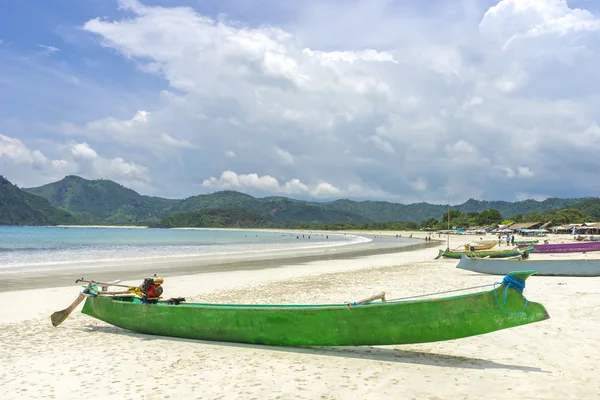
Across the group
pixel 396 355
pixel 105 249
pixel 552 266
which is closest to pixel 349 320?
pixel 396 355

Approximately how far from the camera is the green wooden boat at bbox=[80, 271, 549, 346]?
21.3 ft

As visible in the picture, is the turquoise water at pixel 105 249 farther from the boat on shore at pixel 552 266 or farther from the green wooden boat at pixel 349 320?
the boat on shore at pixel 552 266

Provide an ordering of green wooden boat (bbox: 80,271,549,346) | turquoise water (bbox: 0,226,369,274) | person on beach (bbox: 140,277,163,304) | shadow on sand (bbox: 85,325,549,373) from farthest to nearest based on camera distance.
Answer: turquoise water (bbox: 0,226,369,274) < person on beach (bbox: 140,277,163,304) < shadow on sand (bbox: 85,325,549,373) < green wooden boat (bbox: 80,271,549,346)

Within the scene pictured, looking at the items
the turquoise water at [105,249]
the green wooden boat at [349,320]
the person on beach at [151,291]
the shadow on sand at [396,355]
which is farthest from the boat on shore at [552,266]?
the turquoise water at [105,249]

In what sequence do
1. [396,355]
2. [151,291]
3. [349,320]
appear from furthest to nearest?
[151,291] < [396,355] < [349,320]

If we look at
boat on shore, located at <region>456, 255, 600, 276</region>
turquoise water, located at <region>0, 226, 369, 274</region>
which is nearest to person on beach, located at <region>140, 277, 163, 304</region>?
boat on shore, located at <region>456, 255, 600, 276</region>

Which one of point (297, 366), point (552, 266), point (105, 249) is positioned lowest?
point (105, 249)

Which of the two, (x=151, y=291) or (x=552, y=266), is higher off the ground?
(x=151, y=291)

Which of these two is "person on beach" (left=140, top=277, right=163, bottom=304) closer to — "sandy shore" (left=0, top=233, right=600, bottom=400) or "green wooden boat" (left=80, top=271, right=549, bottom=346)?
"green wooden boat" (left=80, top=271, right=549, bottom=346)

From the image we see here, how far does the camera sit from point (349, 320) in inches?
277

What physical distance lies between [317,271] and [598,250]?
2072 centimetres

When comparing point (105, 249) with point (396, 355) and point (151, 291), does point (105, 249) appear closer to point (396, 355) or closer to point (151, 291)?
point (151, 291)

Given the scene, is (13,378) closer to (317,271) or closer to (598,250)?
(317,271)

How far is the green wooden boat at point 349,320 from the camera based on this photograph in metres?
6.48
